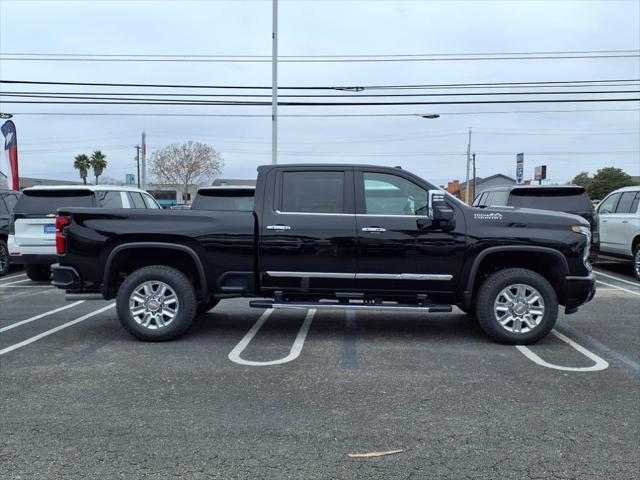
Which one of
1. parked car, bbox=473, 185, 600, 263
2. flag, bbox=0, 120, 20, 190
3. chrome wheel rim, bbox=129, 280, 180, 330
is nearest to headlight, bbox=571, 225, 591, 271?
parked car, bbox=473, 185, 600, 263

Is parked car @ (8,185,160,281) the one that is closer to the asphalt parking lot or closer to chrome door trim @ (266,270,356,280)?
the asphalt parking lot

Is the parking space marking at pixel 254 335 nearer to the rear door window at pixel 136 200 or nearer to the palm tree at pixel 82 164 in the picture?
the rear door window at pixel 136 200

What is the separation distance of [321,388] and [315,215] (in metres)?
2.11

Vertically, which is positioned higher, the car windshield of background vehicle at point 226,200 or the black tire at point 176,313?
the car windshield of background vehicle at point 226,200

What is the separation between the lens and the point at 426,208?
5.99 metres

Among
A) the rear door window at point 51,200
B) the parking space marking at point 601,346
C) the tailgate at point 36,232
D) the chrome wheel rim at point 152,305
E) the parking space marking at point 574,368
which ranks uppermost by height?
the rear door window at point 51,200

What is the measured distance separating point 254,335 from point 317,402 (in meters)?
2.32

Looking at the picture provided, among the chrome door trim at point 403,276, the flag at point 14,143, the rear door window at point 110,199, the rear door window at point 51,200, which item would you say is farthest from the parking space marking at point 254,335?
the flag at point 14,143

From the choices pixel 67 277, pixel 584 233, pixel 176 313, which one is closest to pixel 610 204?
pixel 584 233

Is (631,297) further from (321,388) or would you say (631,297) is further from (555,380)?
(321,388)

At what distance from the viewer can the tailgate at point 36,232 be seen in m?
9.81

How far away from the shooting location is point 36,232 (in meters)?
→ 9.82

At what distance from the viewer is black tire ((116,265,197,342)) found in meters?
6.04

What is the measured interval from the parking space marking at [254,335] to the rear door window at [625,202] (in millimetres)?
7648
